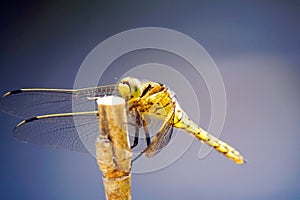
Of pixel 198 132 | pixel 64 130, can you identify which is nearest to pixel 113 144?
pixel 64 130

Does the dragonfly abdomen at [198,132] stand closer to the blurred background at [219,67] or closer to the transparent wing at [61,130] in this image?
the transparent wing at [61,130]

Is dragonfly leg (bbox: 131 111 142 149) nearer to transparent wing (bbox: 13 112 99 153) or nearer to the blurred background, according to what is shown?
transparent wing (bbox: 13 112 99 153)

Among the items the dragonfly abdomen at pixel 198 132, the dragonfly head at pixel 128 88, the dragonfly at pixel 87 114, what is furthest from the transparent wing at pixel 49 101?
the dragonfly abdomen at pixel 198 132

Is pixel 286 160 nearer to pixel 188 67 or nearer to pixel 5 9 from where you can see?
pixel 188 67

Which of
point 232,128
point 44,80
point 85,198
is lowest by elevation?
point 85,198

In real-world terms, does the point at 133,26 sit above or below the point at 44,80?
above

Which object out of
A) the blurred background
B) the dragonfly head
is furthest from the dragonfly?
the blurred background

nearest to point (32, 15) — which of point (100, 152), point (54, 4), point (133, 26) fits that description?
point (54, 4)

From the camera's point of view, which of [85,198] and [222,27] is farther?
[85,198]
